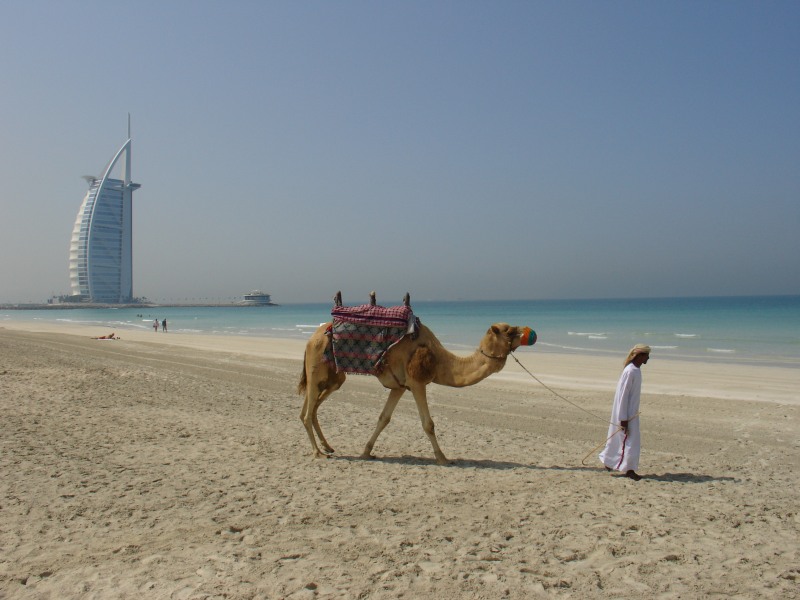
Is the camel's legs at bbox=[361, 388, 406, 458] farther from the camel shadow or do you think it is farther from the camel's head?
the camel's head

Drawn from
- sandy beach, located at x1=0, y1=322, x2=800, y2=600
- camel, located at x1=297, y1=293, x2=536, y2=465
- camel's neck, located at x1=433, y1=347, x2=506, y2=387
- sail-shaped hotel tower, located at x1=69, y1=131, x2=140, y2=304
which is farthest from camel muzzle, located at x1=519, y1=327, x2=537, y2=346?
sail-shaped hotel tower, located at x1=69, y1=131, x2=140, y2=304

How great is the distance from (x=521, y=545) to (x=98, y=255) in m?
178

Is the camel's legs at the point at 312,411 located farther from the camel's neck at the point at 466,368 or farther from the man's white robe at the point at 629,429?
the man's white robe at the point at 629,429

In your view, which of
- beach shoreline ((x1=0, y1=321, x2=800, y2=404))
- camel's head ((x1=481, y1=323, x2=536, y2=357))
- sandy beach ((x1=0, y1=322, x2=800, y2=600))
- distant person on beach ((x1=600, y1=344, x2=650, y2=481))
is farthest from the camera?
beach shoreline ((x1=0, y1=321, x2=800, y2=404))

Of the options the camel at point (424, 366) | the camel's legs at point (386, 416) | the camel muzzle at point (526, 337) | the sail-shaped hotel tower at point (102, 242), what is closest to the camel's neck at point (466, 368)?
the camel at point (424, 366)

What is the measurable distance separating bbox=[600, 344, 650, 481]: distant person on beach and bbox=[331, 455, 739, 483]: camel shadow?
185mm

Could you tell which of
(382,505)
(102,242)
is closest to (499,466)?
(382,505)

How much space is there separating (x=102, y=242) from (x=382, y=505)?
174m

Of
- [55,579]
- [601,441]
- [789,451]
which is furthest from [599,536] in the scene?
[789,451]

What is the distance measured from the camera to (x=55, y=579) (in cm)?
438

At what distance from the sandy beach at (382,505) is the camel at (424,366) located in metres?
0.60

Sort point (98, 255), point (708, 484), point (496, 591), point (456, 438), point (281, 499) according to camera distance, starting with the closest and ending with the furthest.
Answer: point (496, 591), point (281, 499), point (708, 484), point (456, 438), point (98, 255)

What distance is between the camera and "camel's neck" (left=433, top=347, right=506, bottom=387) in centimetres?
766

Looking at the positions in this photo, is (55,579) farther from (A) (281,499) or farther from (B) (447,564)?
(B) (447,564)
